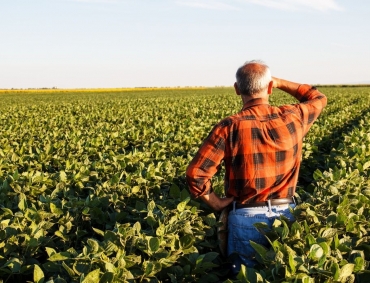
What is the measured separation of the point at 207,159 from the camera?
3178 millimetres

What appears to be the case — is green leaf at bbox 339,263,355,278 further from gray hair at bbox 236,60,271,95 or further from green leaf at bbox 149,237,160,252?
gray hair at bbox 236,60,271,95

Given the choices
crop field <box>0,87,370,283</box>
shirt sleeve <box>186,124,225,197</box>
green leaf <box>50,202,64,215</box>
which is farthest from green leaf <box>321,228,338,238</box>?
green leaf <box>50,202,64,215</box>

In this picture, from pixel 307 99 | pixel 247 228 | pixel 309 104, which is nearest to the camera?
pixel 247 228

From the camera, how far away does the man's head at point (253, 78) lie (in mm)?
3102

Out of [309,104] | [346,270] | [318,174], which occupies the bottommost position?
[346,270]

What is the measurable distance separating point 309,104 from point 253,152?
0.74 metres

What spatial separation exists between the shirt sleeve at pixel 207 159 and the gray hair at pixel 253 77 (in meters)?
0.34

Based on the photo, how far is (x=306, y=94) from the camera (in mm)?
3889

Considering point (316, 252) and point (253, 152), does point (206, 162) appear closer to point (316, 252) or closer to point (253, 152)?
point (253, 152)

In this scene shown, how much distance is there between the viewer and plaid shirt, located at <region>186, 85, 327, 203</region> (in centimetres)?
316

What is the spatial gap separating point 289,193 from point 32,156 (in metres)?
4.92

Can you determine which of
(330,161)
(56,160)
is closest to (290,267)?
(330,161)

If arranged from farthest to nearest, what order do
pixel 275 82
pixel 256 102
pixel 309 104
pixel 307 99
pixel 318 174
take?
pixel 318 174 < pixel 307 99 < pixel 275 82 < pixel 309 104 < pixel 256 102

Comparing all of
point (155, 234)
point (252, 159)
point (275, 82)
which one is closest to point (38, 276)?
point (155, 234)
